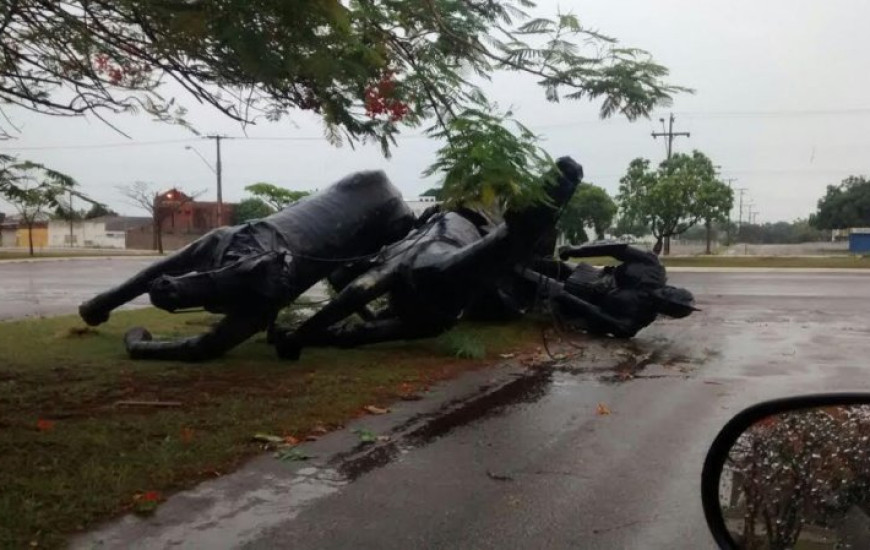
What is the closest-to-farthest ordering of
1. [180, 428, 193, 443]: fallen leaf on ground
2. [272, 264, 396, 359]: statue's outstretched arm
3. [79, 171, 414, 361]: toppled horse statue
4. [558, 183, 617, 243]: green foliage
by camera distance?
[180, 428, 193, 443]: fallen leaf on ground
[79, 171, 414, 361]: toppled horse statue
[272, 264, 396, 359]: statue's outstretched arm
[558, 183, 617, 243]: green foliage

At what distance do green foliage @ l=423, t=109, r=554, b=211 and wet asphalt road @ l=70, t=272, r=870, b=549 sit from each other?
194cm

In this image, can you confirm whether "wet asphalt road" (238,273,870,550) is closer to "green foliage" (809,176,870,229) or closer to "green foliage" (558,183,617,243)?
"green foliage" (558,183,617,243)

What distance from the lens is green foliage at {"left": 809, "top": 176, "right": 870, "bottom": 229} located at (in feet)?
258

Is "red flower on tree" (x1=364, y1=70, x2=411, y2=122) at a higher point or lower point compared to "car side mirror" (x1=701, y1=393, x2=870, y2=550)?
higher

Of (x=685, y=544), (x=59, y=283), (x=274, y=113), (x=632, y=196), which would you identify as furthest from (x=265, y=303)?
(x=632, y=196)

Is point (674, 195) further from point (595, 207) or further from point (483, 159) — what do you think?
point (483, 159)

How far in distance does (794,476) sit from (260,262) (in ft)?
22.3

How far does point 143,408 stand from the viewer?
739 centimetres

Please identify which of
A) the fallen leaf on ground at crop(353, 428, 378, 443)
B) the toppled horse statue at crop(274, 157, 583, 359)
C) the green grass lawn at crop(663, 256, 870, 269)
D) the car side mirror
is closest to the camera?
the car side mirror

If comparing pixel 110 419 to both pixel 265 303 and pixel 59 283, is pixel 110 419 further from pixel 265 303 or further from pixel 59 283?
pixel 59 283

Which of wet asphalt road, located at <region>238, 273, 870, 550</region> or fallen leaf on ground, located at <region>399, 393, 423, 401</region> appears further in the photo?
fallen leaf on ground, located at <region>399, 393, 423, 401</region>

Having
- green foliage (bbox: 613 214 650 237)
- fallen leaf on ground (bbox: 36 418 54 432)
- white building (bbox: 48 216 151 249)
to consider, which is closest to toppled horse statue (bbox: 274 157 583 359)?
fallen leaf on ground (bbox: 36 418 54 432)

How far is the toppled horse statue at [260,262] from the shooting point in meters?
8.69

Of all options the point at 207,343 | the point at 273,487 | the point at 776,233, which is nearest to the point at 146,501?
the point at 273,487
